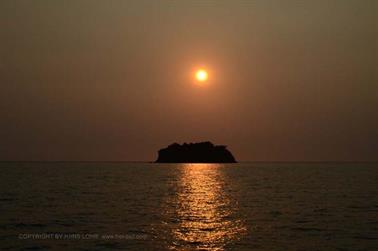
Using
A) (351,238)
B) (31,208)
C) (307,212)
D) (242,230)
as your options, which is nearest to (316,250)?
(351,238)

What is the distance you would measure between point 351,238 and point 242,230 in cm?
769

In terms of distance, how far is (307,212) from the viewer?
47969mm

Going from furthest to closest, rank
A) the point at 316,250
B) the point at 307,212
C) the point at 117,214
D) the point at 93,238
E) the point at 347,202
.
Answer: the point at 347,202 → the point at 307,212 → the point at 117,214 → the point at 93,238 → the point at 316,250

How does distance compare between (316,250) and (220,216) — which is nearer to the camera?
(316,250)

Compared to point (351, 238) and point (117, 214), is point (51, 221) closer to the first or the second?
point (117, 214)

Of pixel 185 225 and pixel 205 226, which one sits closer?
pixel 205 226

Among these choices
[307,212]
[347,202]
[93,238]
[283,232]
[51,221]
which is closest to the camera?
[93,238]

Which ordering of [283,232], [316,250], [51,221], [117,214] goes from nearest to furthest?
[316,250]
[283,232]
[51,221]
[117,214]

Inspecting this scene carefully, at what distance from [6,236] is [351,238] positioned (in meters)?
23.0

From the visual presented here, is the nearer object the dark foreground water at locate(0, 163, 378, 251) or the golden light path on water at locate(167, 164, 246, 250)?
the dark foreground water at locate(0, 163, 378, 251)

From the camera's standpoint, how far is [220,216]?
45.5m

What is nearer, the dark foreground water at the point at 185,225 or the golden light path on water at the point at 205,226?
the dark foreground water at the point at 185,225

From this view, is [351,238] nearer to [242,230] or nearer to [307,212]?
[242,230]

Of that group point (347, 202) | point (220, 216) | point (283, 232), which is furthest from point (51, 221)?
point (347, 202)
